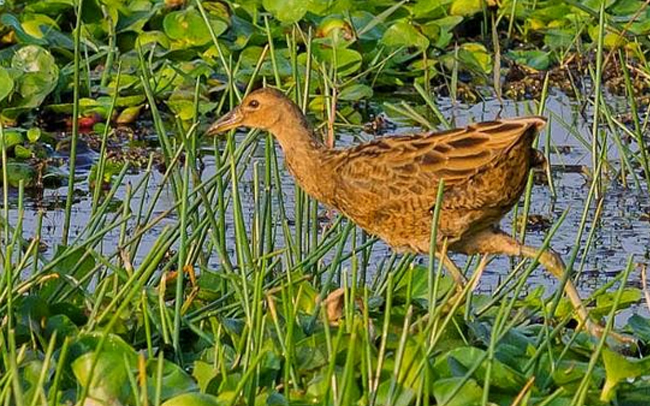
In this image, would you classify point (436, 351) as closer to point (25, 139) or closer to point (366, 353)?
point (366, 353)

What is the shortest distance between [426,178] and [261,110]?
69 centimetres

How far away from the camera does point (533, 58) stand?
877 centimetres

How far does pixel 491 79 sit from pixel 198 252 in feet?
12.1

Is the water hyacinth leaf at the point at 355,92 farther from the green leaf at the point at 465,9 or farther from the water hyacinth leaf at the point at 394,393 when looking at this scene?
the water hyacinth leaf at the point at 394,393

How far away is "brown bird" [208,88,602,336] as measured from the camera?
4895 mm

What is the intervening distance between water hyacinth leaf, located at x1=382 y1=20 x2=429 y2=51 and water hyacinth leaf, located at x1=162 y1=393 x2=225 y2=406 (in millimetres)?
4721

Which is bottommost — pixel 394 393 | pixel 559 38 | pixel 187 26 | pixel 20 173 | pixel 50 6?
pixel 394 393

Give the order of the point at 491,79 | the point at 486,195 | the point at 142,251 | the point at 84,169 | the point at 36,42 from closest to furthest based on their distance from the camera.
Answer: the point at 486,195, the point at 142,251, the point at 84,169, the point at 36,42, the point at 491,79

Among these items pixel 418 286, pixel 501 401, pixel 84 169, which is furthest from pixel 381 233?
pixel 84 169

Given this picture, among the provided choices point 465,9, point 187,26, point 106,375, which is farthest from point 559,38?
point 106,375

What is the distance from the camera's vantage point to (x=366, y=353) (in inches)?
143

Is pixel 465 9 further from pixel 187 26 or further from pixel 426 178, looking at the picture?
pixel 426 178

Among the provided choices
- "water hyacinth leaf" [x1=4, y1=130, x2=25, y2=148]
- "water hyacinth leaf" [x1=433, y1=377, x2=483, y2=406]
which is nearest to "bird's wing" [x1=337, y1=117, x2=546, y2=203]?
"water hyacinth leaf" [x1=433, y1=377, x2=483, y2=406]

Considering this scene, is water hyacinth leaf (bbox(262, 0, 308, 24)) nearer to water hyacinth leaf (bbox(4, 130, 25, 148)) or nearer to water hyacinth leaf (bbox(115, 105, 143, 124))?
water hyacinth leaf (bbox(115, 105, 143, 124))
